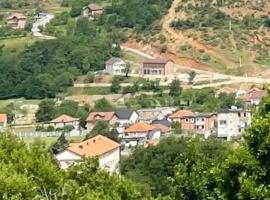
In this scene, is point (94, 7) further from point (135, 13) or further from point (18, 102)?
point (18, 102)

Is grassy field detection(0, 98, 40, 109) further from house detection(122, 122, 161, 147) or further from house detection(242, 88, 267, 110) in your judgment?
house detection(242, 88, 267, 110)

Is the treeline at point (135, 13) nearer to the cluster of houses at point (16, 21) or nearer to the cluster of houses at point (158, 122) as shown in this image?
the cluster of houses at point (16, 21)

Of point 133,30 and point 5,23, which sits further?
point 5,23

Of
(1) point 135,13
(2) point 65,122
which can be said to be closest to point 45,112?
(2) point 65,122

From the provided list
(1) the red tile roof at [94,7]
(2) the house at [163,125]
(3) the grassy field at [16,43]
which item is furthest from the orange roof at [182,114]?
(1) the red tile roof at [94,7]

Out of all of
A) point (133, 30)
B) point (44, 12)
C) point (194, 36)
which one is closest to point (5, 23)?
point (44, 12)

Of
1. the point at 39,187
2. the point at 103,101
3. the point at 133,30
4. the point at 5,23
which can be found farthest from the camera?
the point at 5,23

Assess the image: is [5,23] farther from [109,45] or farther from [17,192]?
[17,192]

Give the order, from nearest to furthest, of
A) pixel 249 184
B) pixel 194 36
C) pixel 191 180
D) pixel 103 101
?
pixel 249 184
pixel 191 180
pixel 103 101
pixel 194 36
